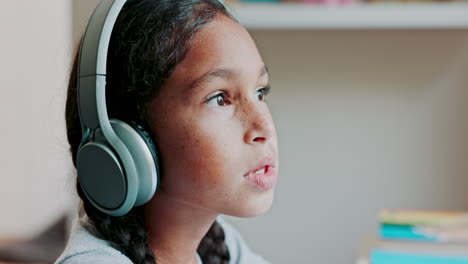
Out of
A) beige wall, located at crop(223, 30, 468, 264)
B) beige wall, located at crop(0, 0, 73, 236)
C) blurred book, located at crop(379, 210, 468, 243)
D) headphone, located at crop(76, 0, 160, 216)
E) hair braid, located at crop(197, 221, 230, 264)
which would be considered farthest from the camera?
beige wall, located at crop(0, 0, 73, 236)

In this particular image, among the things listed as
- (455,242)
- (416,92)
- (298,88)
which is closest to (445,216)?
(455,242)

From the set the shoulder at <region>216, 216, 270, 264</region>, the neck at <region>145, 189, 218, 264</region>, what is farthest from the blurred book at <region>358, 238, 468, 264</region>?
the neck at <region>145, 189, 218, 264</region>

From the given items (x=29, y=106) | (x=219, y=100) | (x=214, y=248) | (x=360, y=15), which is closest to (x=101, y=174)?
(x=219, y=100)

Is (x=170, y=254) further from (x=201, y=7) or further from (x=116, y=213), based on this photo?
(x=201, y=7)

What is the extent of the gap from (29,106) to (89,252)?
1.66 metres

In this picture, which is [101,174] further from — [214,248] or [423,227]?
[423,227]

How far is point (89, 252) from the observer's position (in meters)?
0.79

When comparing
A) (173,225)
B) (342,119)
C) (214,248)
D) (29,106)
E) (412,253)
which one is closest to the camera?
(173,225)

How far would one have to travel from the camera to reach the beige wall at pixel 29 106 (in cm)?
227

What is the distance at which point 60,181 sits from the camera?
2.38 m

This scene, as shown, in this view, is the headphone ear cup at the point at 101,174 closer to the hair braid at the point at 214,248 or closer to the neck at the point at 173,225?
the neck at the point at 173,225

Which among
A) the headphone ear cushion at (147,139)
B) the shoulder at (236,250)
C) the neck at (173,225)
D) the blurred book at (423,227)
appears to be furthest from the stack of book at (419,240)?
the headphone ear cushion at (147,139)

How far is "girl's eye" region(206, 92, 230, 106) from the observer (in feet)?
→ 2.67

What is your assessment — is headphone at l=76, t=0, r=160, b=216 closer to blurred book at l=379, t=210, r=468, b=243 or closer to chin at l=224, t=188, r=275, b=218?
chin at l=224, t=188, r=275, b=218
